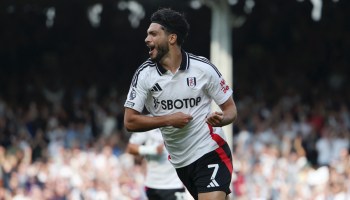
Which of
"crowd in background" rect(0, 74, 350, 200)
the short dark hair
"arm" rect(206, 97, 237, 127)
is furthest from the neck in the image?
"crowd in background" rect(0, 74, 350, 200)

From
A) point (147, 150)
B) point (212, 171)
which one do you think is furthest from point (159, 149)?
point (212, 171)

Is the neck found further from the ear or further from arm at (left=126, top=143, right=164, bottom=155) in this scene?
arm at (left=126, top=143, right=164, bottom=155)

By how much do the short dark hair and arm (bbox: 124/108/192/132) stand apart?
2.23ft

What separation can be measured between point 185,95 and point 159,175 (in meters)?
3.24

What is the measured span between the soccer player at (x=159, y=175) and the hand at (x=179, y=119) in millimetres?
3323

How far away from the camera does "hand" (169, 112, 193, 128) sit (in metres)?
7.49

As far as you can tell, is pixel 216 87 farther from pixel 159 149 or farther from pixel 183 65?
pixel 159 149

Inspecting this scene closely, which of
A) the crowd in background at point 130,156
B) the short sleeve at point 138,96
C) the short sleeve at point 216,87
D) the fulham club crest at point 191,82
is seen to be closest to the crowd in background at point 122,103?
the crowd in background at point 130,156

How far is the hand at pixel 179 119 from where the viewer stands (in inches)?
295

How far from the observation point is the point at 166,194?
10.7 meters

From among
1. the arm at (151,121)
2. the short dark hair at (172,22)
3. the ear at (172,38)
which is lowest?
the arm at (151,121)

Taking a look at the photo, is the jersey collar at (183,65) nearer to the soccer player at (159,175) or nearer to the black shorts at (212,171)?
the black shorts at (212,171)

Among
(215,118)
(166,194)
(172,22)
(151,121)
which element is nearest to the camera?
(215,118)

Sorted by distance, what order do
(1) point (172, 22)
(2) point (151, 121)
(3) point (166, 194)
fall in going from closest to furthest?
1. (2) point (151, 121)
2. (1) point (172, 22)
3. (3) point (166, 194)
